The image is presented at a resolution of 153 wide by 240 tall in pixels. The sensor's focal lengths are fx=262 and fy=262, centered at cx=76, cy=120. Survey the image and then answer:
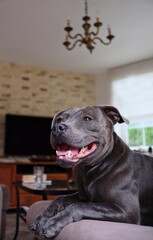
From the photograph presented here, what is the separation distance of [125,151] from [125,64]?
4.38 m

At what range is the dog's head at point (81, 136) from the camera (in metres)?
0.85

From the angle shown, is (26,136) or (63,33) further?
(26,136)

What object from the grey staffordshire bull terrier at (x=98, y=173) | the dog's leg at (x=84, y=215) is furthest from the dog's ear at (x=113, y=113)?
the dog's leg at (x=84, y=215)

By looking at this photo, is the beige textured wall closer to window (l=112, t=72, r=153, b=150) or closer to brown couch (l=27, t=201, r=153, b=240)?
window (l=112, t=72, r=153, b=150)

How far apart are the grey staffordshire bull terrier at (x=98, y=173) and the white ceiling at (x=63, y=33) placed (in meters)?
2.56

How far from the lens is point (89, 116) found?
911 millimetres

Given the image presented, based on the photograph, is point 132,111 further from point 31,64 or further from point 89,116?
point 89,116

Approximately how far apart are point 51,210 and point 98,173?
0.20 metres

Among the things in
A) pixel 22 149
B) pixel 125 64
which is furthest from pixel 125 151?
pixel 125 64

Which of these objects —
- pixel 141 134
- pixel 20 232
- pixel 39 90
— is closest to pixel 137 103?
pixel 141 134

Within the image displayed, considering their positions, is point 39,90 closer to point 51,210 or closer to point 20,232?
point 20,232

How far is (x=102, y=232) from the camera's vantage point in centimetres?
60

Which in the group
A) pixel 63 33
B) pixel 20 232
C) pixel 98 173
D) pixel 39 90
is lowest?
pixel 20 232

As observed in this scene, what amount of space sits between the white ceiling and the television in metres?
1.12
